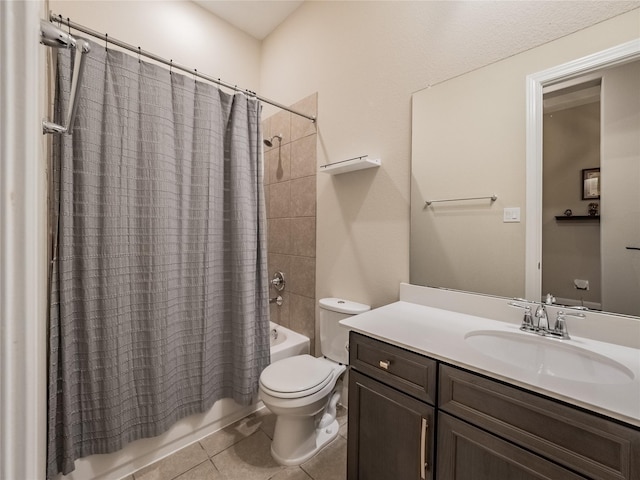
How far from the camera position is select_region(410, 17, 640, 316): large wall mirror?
3.36 ft

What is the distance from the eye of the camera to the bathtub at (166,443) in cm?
132

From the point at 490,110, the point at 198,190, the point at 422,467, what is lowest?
the point at 422,467

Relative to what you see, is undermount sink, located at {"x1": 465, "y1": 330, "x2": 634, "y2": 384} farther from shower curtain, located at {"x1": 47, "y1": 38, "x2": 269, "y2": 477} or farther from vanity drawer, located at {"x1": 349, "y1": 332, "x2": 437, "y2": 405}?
shower curtain, located at {"x1": 47, "y1": 38, "x2": 269, "y2": 477}

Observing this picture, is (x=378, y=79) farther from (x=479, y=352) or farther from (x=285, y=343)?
(x=285, y=343)

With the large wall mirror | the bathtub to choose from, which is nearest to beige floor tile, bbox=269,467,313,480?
the bathtub

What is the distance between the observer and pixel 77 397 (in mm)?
1258

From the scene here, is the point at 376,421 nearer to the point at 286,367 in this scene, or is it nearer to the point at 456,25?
the point at 286,367

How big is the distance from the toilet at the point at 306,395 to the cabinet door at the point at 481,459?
697 millimetres

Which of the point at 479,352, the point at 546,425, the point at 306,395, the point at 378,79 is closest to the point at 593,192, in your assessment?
the point at 479,352

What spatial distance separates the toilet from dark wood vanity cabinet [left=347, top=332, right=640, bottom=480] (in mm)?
319

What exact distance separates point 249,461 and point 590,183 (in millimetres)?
2031

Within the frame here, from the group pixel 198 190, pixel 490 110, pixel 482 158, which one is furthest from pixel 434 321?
pixel 198 190

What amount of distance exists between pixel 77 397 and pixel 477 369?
64.7 inches

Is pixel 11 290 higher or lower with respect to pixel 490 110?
lower
